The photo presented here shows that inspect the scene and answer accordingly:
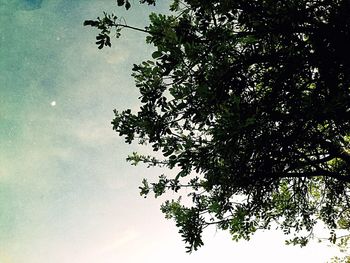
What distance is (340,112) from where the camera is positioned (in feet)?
16.3

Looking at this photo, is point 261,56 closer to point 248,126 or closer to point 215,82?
point 215,82

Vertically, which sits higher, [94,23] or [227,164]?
[94,23]

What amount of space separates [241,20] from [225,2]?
2.01 feet

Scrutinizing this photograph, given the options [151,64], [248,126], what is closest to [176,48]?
[151,64]

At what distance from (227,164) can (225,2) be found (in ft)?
9.39

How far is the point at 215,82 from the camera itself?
17.5 feet

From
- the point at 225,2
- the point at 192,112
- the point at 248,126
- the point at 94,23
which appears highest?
the point at 94,23

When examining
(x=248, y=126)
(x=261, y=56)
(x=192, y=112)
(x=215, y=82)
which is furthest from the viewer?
(x=261, y=56)

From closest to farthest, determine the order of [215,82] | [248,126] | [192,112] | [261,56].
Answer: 1. [248,126]
2. [215,82]
3. [192,112]
4. [261,56]

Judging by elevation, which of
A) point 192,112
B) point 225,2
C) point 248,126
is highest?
point 225,2

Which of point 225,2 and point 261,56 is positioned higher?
point 225,2

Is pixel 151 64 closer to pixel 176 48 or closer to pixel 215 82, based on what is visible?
pixel 176 48

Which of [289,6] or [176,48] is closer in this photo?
[176,48]

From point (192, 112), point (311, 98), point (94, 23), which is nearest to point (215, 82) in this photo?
point (192, 112)
